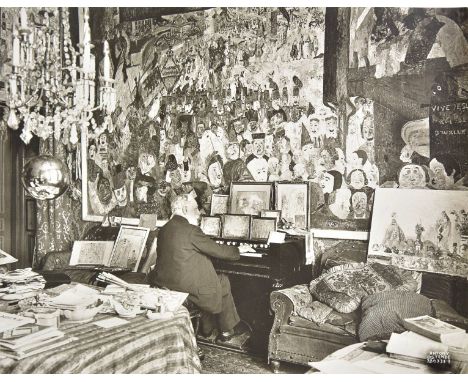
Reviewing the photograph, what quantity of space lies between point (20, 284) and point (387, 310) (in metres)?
2.40

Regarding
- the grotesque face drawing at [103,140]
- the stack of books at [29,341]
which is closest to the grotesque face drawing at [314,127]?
the grotesque face drawing at [103,140]

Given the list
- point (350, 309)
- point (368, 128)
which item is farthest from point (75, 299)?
point (368, 128)

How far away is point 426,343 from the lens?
2297 mm

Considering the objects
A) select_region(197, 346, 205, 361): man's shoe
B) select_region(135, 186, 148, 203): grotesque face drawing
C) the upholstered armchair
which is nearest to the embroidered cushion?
the upholstered armchair

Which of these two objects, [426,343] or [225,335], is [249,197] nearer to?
[225,335]

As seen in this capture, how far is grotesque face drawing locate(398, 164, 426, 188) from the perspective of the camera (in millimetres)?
3744

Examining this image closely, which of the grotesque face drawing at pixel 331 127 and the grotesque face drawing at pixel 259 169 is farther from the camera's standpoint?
the grotesque face drawing at pixel 259 169

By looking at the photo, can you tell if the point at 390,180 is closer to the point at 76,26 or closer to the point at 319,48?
the point at 319,48

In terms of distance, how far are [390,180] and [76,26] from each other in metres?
3.00

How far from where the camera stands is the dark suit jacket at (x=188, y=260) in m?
3.83

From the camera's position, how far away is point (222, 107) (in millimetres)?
4559

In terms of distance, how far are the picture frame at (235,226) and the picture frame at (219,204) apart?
17 cm

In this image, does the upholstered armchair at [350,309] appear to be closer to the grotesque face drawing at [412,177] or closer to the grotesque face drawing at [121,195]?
the grotesque face drawing at [412,177]

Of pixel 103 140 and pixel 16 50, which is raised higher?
pixel 16 50
